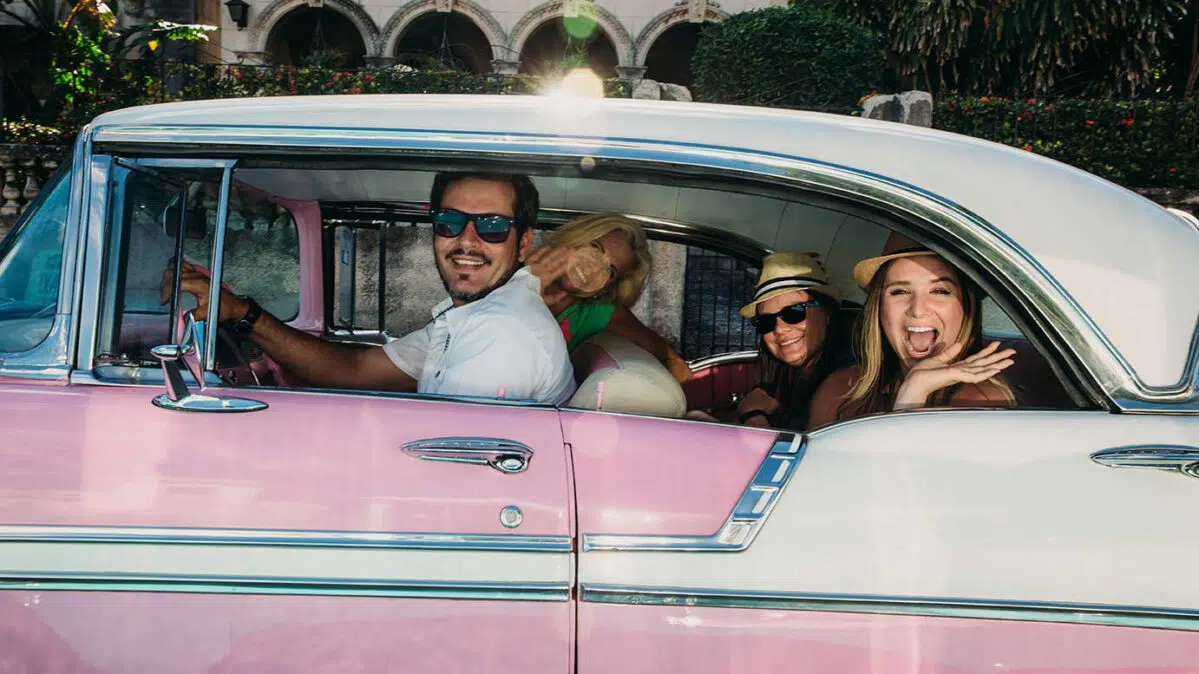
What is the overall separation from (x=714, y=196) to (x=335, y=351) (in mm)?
1325

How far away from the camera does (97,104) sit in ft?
37.8

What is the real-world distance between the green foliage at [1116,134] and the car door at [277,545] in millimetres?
10669

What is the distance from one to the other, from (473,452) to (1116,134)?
1158 cm

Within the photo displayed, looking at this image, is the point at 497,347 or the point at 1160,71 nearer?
the point at 497,347

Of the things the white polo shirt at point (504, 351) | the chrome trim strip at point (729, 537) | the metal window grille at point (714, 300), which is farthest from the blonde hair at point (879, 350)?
the metal window grille at point (714, 300)

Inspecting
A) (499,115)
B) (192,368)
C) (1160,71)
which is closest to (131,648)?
(192,368)

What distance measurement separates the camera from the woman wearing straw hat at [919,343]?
76.8 inches

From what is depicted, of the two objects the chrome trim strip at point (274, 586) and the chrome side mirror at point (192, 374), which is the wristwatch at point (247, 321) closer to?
the chrome side mirror at point (192, 374)

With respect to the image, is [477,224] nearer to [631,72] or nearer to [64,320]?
[64,320]

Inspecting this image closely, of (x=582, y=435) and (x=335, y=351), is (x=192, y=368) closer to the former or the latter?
(x=582, y=435)

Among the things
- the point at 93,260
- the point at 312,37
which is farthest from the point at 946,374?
the point at 312,37

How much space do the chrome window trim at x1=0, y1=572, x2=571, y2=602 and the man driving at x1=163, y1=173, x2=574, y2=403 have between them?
1.77ft

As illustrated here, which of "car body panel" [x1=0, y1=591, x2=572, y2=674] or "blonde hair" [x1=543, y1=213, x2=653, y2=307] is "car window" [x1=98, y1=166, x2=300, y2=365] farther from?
"blonde hair" [x1=543, y1=213, x2=653, y2=307]

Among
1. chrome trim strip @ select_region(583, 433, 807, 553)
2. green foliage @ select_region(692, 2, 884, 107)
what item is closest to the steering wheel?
chrome trim strip @ select_region(583, 433, 807, 553)
